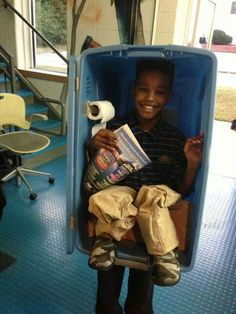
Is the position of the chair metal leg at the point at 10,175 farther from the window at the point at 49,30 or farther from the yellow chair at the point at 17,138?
the window at the point at 49,30

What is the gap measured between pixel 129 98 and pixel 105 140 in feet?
0.98

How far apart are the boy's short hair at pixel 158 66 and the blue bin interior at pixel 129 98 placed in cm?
3

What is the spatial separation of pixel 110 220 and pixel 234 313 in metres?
0.84

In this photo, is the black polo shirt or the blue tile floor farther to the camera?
the blue tile floor

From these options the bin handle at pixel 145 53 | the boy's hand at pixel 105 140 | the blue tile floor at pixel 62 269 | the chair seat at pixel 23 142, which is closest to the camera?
the bin handle at pixel 145 53

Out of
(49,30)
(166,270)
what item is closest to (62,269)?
(166,270)

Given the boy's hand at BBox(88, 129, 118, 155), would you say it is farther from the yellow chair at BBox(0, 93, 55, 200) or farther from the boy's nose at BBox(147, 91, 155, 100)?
the yellow chair at BBox(0, 93, 55, 200)

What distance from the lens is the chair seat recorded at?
6.54ft

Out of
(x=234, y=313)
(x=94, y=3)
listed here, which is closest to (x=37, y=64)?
(x=94, y=3)

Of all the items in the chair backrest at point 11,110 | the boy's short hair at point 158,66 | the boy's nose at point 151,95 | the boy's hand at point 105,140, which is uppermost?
the boy's short hair at point 158,66

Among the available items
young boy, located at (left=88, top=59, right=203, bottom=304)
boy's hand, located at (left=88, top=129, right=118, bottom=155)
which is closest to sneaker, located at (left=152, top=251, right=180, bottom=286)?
young boy, located at (left=88, top=59, right=203, bottom=304)

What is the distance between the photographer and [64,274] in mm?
1447

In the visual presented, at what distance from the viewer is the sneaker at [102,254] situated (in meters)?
0.93

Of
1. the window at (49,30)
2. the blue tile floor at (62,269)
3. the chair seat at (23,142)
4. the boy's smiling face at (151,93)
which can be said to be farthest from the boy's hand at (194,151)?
the window at (49,30)
